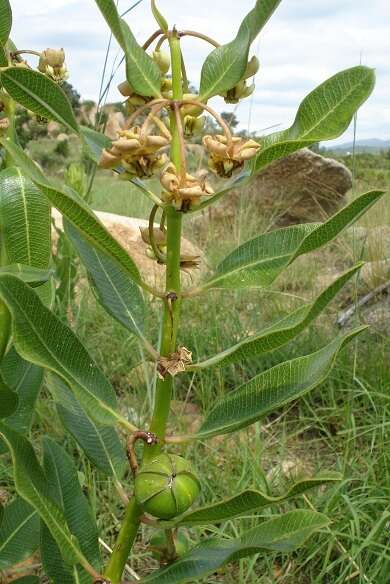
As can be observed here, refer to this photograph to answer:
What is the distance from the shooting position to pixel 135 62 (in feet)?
3.34

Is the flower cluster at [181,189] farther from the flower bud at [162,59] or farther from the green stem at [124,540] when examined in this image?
the green stem at [124,540]

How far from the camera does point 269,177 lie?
6727mm

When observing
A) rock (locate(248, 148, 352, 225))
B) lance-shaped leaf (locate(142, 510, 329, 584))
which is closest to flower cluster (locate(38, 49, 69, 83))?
lance-shaped leaf (locate(142, 510, 329, 584))

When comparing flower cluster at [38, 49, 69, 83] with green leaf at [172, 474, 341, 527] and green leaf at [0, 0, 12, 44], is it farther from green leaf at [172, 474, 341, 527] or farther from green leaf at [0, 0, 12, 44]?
green leaf at [172, 474, 341, 527]

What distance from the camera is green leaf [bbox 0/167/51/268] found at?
3.70ft

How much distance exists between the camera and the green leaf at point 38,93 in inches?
37.7

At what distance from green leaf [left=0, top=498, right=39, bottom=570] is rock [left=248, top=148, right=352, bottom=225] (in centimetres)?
518

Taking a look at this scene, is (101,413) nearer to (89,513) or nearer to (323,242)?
(89,513)

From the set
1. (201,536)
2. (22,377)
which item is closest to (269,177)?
(201,536)

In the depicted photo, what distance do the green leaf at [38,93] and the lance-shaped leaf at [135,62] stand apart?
0.09 meters

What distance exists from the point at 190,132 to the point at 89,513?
1.98 feet

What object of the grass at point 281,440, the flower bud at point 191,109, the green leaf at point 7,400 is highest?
the flower bud at point 191,109

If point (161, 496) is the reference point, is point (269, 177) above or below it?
below

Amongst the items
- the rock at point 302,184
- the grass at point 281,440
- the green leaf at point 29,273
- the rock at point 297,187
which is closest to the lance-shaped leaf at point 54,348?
the green leaf at point 29,273
